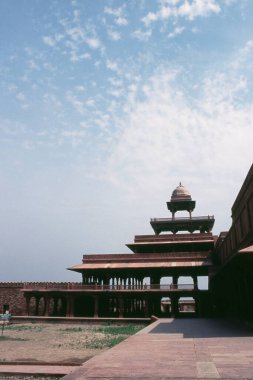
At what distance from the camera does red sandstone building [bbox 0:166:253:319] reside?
29.7 meters

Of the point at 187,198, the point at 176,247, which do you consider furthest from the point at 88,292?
the point at 187,198

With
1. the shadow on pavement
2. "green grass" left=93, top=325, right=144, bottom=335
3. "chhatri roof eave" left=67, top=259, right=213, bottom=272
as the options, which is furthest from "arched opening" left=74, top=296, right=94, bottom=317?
the shadow on pavement

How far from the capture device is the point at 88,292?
35.4 meters

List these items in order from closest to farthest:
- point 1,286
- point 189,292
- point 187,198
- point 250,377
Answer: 1. point 250,377
2. point 189,292
3. point 1,286
4. point 187,198

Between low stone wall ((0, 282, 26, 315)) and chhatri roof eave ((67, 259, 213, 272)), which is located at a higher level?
chhatri roof eave ((67, 259, 213, 272))

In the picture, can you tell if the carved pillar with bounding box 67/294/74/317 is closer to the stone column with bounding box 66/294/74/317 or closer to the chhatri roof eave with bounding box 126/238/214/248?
the stone column with bounding box 66/294/74/317

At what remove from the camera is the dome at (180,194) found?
48.6 m

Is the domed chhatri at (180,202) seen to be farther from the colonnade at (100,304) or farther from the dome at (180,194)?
the colonnade at (100,304)

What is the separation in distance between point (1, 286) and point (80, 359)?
3496cm

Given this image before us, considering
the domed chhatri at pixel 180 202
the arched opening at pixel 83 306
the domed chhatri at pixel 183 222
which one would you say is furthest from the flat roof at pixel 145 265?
the domed chhatri at pixel 180 202

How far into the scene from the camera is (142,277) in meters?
40.3

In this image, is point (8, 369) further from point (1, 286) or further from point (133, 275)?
point (1, 286)

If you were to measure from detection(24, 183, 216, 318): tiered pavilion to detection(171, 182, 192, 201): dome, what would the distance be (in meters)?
4.15

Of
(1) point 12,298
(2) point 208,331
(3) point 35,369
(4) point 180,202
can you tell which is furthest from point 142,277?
(3) point 35,369
